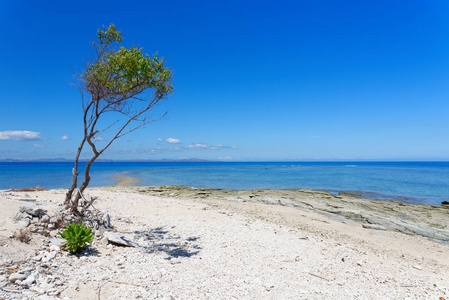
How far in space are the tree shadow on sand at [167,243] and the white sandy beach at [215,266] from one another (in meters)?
0.03

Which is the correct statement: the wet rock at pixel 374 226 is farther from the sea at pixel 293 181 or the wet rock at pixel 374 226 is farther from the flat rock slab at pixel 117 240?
the flat rock slab at pixel 117 240

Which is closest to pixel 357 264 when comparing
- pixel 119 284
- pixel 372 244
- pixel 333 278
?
pixel 333 278

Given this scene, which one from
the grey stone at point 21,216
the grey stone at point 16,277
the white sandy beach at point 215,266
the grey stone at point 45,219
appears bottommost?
the white sandy beach at point 215,266

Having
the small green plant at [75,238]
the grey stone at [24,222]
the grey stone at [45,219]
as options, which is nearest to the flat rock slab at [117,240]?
the small green plant at [75,238]

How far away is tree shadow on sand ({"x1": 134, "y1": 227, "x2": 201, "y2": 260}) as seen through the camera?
6.81 m

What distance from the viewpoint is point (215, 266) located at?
599 cm

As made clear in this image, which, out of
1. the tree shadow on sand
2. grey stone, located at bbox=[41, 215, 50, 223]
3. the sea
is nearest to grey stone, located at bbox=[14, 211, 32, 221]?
grey stone, located at bbox=[41, 215, 50, 223]

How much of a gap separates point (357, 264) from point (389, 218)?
10.5 m

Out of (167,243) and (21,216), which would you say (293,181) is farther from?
(21,216)

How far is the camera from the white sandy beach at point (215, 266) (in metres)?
4.60

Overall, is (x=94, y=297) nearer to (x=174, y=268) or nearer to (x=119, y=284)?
(x=119, y=284)

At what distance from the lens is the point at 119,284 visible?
4707mm

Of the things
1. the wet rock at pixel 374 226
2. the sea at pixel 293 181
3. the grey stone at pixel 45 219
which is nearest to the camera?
the grey stone at pixel 45 219

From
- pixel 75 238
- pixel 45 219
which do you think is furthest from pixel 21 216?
pixel 75 238
